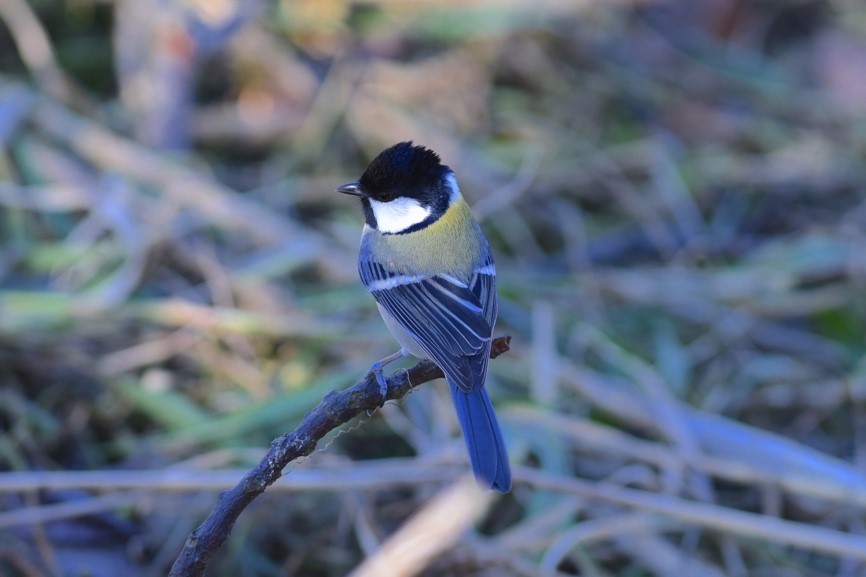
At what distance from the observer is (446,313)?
1.62 m

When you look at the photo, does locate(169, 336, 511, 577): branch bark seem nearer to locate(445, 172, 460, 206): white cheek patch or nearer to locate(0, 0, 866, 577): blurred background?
locate(0, 0, 866, 577): blurred background

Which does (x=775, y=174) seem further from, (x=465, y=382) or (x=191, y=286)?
(x=465, y=382)

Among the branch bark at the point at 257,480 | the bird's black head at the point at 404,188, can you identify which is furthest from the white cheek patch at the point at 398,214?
the branch bark at the point at 257,480

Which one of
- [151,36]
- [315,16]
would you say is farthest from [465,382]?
[315,16]

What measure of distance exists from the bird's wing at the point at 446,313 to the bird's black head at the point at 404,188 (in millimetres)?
94

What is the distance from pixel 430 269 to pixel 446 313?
0.10 meters

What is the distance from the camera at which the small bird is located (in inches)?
60.3

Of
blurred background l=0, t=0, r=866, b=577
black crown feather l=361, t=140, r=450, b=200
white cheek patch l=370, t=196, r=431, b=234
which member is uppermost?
black crown feather l=361, t=140, r=450, b=200

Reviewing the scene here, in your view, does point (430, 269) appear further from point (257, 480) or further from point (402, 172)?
point (257, 480)

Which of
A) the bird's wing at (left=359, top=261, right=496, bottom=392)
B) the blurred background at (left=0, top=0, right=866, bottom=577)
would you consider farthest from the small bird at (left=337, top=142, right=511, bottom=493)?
the blurred background at (left=0, top=0, right=866, bottom=577)

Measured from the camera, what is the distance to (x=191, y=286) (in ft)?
9.02

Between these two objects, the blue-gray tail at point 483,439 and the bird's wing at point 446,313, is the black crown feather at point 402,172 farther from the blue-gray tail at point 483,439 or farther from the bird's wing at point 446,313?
the blue-gray tail at point 483,439

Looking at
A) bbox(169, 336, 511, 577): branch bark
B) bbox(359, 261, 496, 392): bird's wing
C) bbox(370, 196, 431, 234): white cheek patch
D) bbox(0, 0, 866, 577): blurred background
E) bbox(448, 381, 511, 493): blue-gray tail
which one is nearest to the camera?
bbox(169, 336, 511, 577): branch bark

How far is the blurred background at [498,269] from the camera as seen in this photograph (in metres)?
2.05
